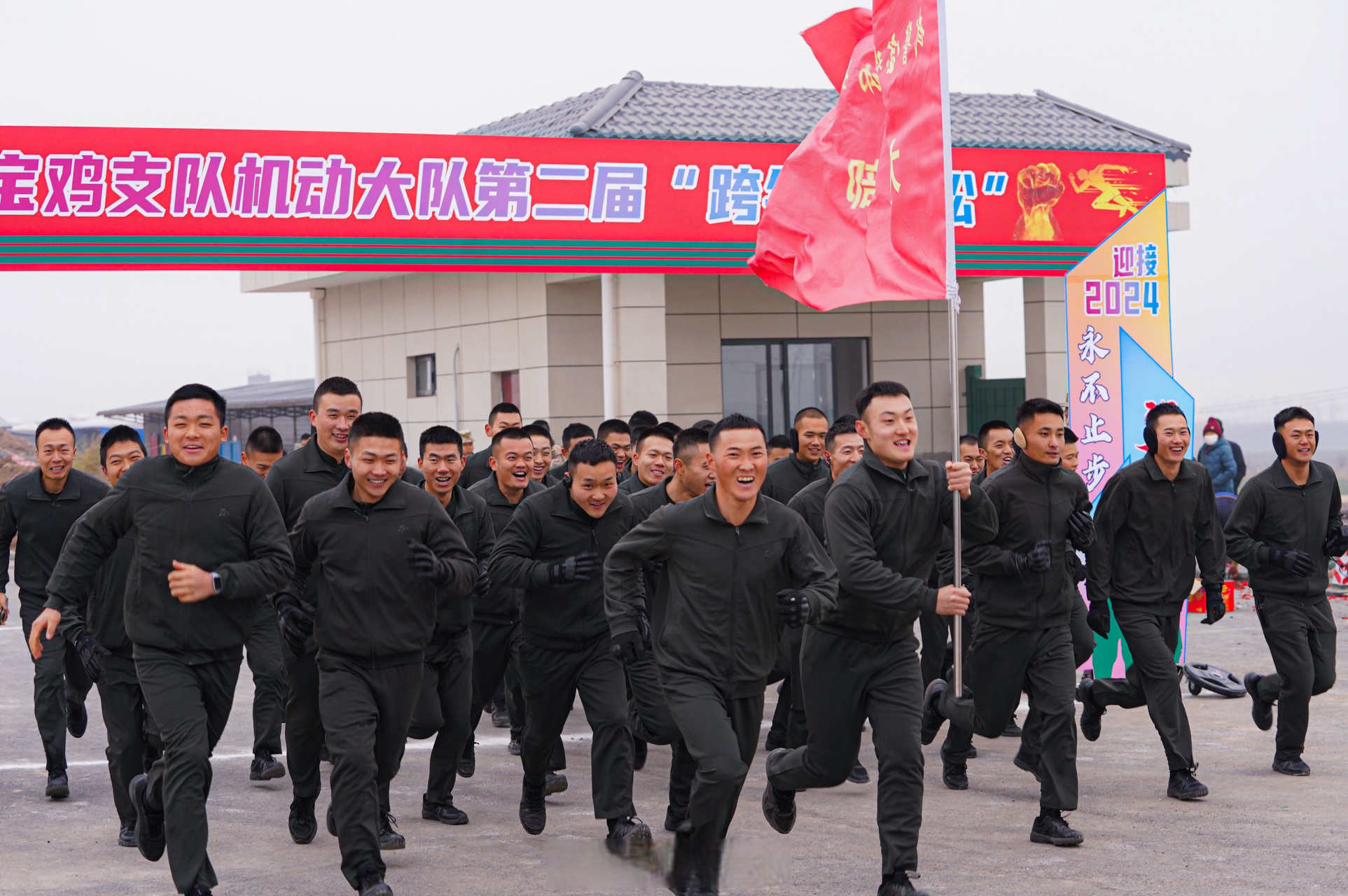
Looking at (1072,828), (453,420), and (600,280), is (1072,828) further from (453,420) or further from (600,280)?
(453,420)

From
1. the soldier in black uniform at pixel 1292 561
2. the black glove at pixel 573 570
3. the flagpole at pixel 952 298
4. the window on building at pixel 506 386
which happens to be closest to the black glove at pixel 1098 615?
the flagpole at pixel 952 298

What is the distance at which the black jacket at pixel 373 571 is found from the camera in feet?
21.1

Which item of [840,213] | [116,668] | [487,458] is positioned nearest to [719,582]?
[116,668]

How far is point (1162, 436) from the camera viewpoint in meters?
8.38

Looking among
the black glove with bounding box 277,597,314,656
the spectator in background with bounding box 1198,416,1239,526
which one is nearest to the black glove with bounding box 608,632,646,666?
the black glove with bounding box 277,597,314,656

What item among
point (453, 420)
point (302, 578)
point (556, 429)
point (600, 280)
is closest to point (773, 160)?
point (600, 280)

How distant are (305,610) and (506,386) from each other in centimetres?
1448

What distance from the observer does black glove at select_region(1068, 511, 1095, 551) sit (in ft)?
26.3

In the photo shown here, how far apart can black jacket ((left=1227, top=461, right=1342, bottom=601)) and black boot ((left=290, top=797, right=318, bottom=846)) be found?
528cm

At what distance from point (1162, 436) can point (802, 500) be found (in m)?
2.04

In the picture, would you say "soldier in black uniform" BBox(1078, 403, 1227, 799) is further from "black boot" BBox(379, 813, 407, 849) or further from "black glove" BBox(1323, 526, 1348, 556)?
"black boot" BBox(379, 813, 407, 849)

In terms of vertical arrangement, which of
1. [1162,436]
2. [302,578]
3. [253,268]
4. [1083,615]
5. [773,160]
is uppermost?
[773,160]

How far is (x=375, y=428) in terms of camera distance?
658 centimetres

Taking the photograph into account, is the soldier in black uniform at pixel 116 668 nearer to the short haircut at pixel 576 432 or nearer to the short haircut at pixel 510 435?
the short haircut at pixel 510 435
